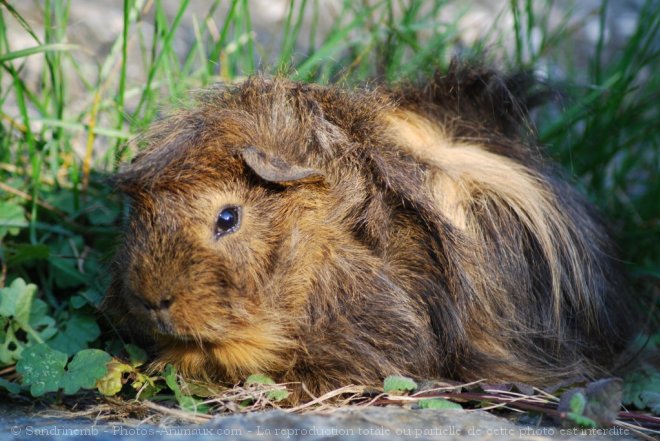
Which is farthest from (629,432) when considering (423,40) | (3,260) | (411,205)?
(423,40)

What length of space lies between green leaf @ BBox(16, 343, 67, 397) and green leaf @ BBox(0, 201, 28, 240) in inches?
25.6

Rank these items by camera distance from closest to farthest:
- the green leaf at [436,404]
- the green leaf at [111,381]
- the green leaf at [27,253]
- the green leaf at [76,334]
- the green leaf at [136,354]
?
the green leaf at [436,404]
the green leaf at [111,381]
the green leaf at [136,354]
the green leaf at [76,334]
the green leaf at [27,253]

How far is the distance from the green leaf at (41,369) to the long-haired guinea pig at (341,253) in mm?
206

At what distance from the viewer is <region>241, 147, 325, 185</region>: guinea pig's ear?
6.21ft

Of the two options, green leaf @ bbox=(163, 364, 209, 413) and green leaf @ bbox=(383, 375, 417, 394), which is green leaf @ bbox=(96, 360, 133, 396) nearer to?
green leaf @ bbox=(163, 364, 209, 413)

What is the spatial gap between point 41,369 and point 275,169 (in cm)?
78

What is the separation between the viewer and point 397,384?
1882 millimetres

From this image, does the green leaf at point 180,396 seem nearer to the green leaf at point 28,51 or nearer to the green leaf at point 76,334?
the green leaf at point 76,334

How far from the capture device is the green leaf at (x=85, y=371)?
74.8 inches

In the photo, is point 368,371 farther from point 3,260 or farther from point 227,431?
point 3,260

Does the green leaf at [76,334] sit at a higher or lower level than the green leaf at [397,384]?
higher

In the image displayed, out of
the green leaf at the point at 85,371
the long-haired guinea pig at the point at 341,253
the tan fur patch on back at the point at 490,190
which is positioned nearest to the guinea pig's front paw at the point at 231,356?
the long-haired guinea pig at the point at 341,253

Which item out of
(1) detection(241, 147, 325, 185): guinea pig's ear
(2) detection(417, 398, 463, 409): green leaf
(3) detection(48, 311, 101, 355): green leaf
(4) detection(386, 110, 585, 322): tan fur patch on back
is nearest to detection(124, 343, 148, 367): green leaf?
(3) detection(48, 311, 101, 355): green leaf

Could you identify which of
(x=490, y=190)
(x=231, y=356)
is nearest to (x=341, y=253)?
(x=231, y=356)
